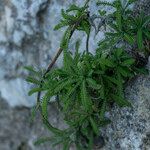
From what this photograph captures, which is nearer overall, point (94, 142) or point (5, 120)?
point (94, 142)

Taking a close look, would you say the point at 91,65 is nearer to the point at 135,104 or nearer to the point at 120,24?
the point at 120,24

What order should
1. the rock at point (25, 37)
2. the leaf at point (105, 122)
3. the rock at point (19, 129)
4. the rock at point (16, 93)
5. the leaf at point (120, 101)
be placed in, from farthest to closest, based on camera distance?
the rock at point (19, 129), the rock at point (16, 93), the rock at point (25, 37), the leaf at point (105, 122), the leaf at point (120, 101)

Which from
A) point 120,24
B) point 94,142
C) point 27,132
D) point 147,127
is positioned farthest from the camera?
point 27,132

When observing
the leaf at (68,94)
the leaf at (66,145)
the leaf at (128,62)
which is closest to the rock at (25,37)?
the leaf at (66,145)

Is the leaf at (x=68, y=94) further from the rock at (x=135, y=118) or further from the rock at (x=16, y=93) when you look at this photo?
the rock at (x=16, y=93)

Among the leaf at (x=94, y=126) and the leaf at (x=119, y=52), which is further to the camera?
the leaf at (x=94, y=126)

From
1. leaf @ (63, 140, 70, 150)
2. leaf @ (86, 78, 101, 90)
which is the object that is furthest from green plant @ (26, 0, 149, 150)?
leaf @ (63, 140, 70, 150)

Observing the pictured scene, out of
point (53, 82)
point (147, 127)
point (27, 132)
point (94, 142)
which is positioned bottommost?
point (147, 127)

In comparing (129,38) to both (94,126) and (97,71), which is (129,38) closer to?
(97,71)

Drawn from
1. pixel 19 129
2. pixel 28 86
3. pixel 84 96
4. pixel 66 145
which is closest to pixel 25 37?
pixel 28 86

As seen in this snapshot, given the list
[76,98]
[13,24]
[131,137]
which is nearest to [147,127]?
[131,137]
